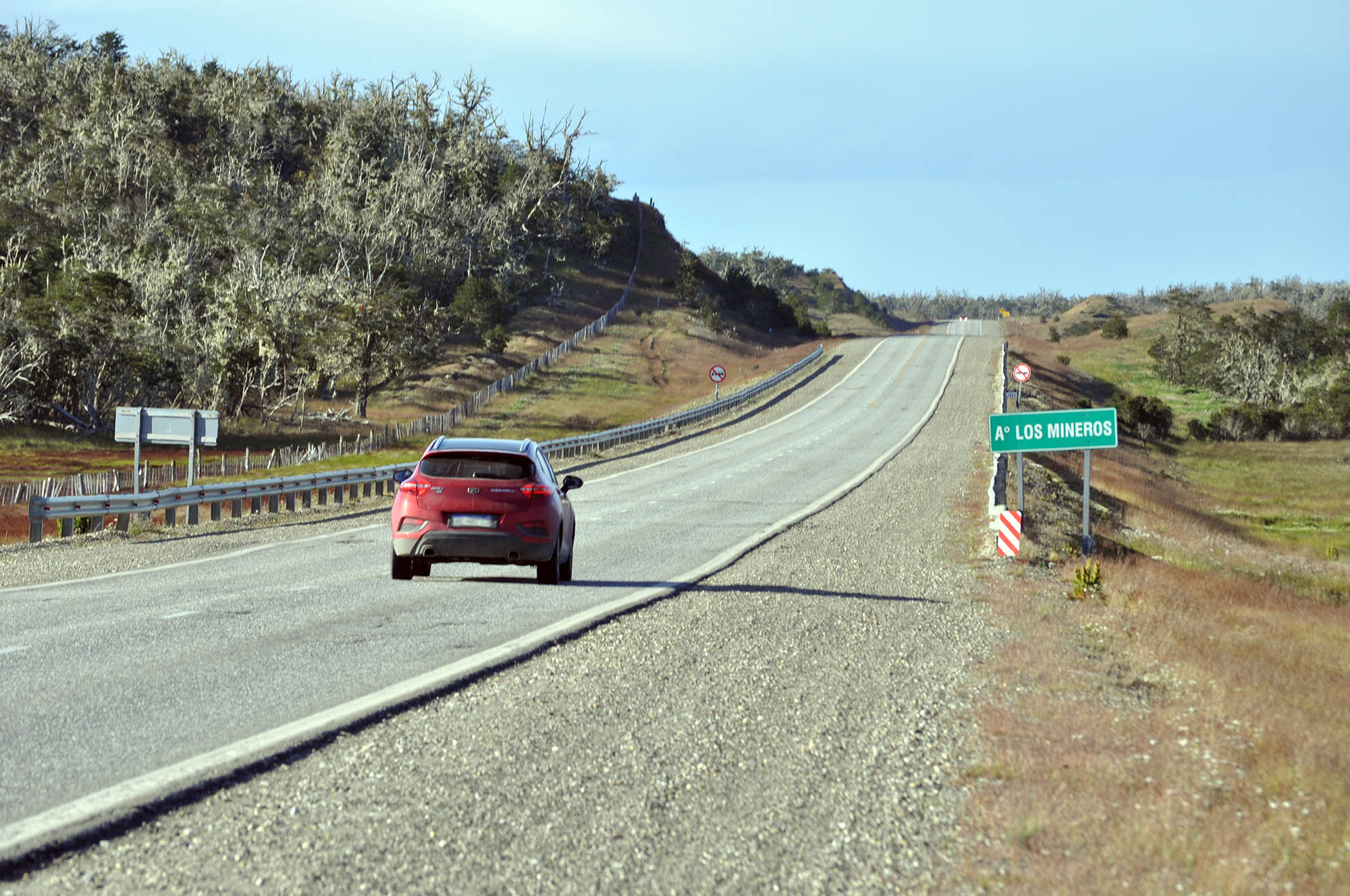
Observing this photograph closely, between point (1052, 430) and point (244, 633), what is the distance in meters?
13.5

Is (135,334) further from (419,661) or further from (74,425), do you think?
(419,661)

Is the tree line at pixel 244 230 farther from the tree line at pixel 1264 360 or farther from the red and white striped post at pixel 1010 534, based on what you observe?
the tree line at pixel 1264 360

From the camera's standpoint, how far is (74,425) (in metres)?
55.5

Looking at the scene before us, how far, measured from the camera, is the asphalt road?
22.0ft

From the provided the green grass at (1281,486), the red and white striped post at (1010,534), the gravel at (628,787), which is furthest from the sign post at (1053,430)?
the green grass at (1281,486)

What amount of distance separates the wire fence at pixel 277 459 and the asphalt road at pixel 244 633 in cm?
718

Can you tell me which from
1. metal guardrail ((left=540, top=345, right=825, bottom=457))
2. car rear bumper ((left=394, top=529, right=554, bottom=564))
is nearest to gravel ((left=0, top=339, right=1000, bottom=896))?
car rear bumper ((left=394, top=529, right=554, bottom=564))

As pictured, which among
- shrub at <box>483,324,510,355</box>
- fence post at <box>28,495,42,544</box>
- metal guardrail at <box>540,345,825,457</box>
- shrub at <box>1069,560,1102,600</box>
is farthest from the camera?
shrub at <box>483,324,510,355</box>

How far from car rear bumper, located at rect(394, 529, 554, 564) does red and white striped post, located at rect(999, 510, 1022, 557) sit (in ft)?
28.6

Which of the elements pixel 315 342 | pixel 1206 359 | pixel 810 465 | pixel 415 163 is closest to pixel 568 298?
pixel 415 163

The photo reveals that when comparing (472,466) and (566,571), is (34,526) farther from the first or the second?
(566,571)

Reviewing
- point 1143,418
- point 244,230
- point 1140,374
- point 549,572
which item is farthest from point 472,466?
point 1140,374

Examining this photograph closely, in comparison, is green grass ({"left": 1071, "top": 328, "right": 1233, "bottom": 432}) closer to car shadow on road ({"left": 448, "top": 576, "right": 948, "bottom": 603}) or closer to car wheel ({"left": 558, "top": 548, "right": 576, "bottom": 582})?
car shadow on road ({"left": 448, "top": 576, "right": 948, "bottom": 603})

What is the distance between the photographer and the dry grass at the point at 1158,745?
541cm
